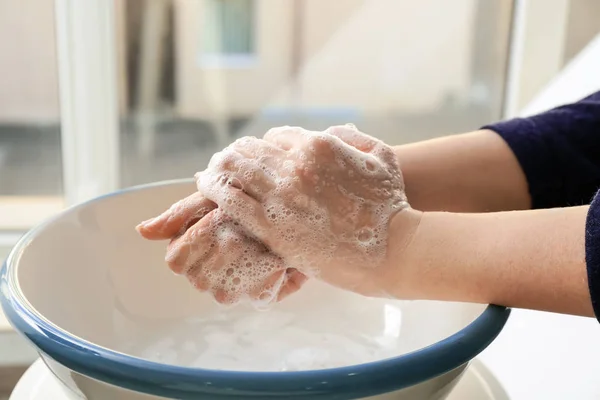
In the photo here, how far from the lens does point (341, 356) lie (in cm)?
55

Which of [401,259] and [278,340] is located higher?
[401,259]

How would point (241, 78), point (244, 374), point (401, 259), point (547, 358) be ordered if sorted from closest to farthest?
point (244, 374), point (401, 259), point (547, 358), point (241, 78)

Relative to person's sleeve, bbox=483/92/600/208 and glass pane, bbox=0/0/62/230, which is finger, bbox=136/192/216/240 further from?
glass pane, bbox=0/0/62/230

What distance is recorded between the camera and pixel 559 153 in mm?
576

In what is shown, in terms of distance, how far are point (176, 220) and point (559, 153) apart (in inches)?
12.9

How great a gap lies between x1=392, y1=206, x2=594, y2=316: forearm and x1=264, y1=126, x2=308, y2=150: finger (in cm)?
11

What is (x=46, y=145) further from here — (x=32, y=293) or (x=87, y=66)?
(x=32, y=293)

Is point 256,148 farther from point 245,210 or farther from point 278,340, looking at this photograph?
point 278,340

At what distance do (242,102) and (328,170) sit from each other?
0.68 m

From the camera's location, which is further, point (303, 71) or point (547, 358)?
point (303, 71)

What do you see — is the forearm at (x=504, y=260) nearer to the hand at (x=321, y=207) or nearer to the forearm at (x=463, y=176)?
the hand at (x=321, y=207)

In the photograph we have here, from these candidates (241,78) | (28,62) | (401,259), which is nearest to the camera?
(401,259)

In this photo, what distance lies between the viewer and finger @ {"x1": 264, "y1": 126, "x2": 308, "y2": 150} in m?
0.48

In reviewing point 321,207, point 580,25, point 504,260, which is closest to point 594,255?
point 504,260
